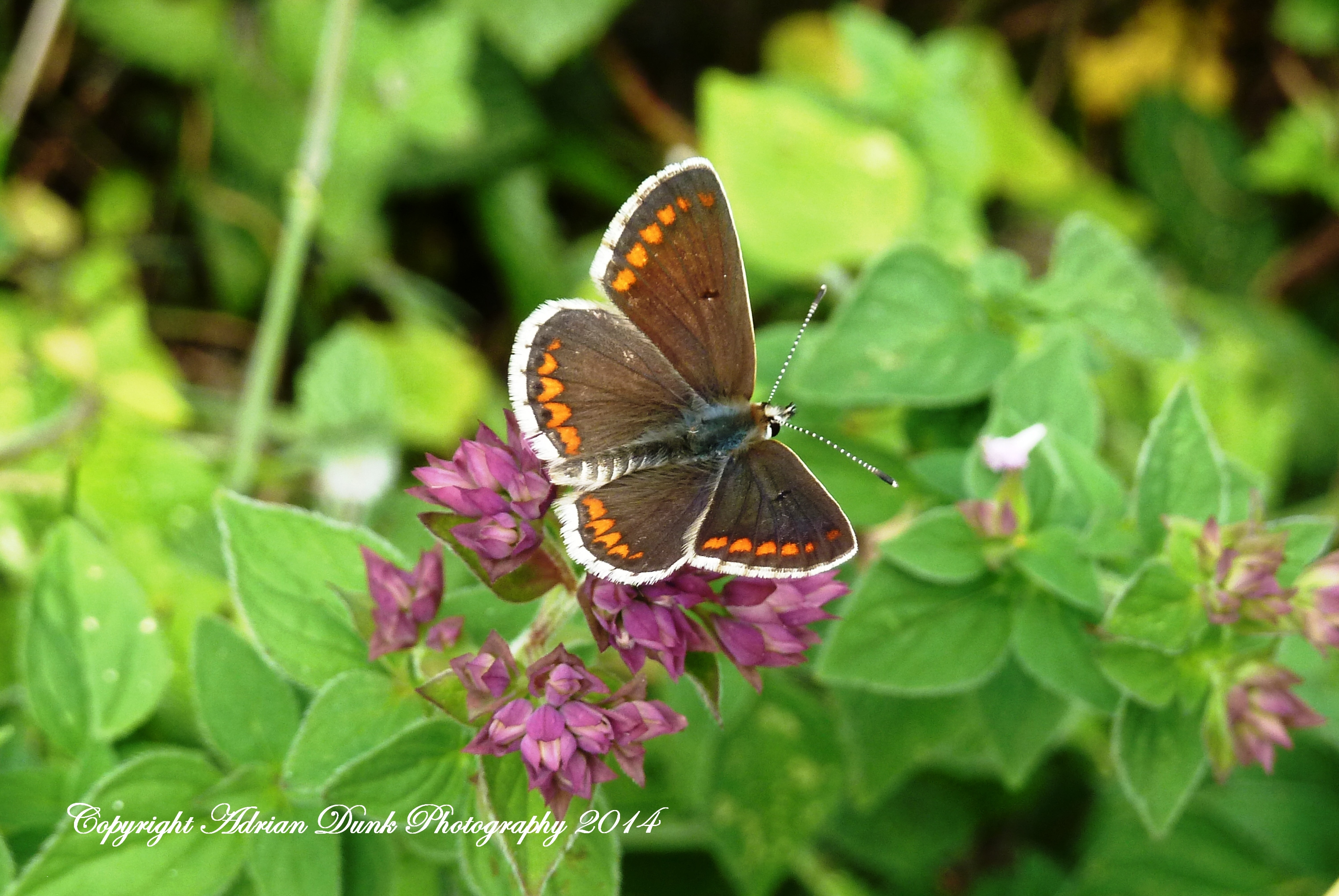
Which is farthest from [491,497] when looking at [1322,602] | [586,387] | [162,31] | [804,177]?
[162,31]

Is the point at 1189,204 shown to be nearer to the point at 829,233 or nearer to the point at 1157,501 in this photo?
the point at 829,233

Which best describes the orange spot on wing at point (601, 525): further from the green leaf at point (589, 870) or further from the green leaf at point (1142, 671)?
the green leaf at point (1142, 671)

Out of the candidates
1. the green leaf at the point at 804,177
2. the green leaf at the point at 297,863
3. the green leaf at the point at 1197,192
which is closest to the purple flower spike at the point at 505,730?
the green leaf at the point at 297,863

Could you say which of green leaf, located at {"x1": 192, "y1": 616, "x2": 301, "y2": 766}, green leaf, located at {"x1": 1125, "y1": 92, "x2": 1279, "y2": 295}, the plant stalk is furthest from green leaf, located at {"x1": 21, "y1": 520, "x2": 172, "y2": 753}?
green leaf, located at {"x1": 1125, "y1": 92, "x2": 1279, "y2": 295}

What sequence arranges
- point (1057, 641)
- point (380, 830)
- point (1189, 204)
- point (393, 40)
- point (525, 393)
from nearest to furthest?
point (525, 393), point (380, 830), point (1057, 641), point (393, 40), point (1189, 204)

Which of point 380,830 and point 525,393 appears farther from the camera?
point 380,830

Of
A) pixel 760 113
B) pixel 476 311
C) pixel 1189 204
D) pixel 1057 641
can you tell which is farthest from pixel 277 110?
pixel 1189 204
